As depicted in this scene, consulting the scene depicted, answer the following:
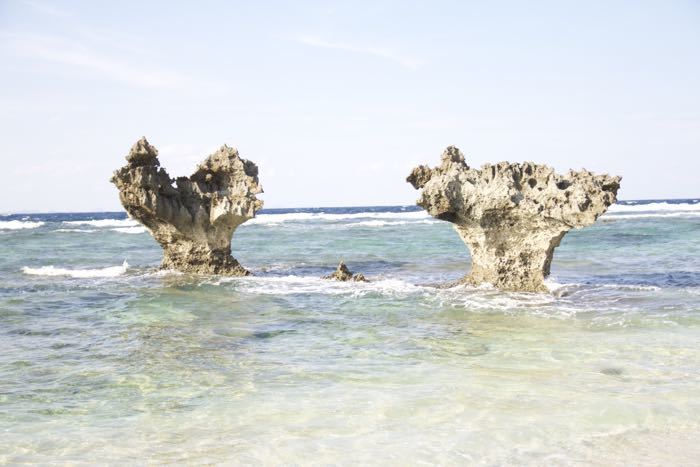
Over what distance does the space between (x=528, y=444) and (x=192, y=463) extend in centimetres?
270

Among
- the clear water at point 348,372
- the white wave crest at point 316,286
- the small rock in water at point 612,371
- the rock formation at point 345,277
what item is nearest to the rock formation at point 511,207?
the clear water at point 348,372

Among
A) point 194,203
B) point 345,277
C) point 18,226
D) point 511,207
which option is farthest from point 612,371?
point 18,226

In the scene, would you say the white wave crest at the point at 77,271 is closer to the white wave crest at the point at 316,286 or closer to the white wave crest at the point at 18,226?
the white wave crest at the point at 316,286

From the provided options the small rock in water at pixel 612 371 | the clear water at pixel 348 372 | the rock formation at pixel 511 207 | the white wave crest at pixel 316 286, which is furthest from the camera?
the white wave crest at pixel 316 286

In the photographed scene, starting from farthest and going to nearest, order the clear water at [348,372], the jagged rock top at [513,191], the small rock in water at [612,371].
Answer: the jagged rock top at [513,191] → the small rock in water at [612,371] → the clear water at [348,372]

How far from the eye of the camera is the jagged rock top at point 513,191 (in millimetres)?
12539

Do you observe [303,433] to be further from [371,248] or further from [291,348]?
[371,248]

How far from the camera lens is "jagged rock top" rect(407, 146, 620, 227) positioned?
1254 centimetres

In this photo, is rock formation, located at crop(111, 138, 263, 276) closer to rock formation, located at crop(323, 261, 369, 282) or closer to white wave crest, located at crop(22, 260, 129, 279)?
white wave crest, located at crop(22, 260, 129, 279)

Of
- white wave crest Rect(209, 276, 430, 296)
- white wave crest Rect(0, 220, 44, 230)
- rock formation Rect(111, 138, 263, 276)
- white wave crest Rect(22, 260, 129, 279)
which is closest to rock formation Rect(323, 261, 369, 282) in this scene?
white wave crest Rect(209, 276, 430, 296)

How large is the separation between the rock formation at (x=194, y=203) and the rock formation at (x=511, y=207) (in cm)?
458

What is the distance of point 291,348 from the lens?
9273mm

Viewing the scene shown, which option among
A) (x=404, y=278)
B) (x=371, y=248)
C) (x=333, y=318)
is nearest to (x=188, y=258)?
(x=404, y=278)

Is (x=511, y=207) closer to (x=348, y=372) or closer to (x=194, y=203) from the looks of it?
(x=348, y=372)
